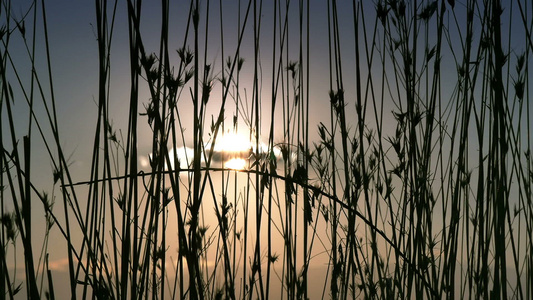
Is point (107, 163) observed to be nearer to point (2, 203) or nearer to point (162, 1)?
point (162, 1)

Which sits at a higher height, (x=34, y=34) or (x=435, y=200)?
(x=34, y=34)

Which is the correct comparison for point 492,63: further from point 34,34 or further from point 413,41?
point 34,34

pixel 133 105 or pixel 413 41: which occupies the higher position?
pixel 413 41

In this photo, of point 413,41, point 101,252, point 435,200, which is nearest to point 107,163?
point 101,252

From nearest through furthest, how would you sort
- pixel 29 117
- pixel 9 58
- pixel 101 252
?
pixel 101 252 → pixel 29 117 → pixel 9 58

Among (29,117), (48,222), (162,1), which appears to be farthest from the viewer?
(48,222)

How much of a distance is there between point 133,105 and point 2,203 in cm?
84

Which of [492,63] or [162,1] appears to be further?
[492,63]

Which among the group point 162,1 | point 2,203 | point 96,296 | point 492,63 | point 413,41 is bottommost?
point 96,296

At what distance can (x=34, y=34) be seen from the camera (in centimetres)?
145

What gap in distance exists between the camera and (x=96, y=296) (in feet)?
4.12

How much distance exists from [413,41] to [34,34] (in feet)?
3.37

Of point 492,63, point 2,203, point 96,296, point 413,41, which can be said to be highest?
point 413,41

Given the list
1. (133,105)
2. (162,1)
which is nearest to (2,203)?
(133,105)
